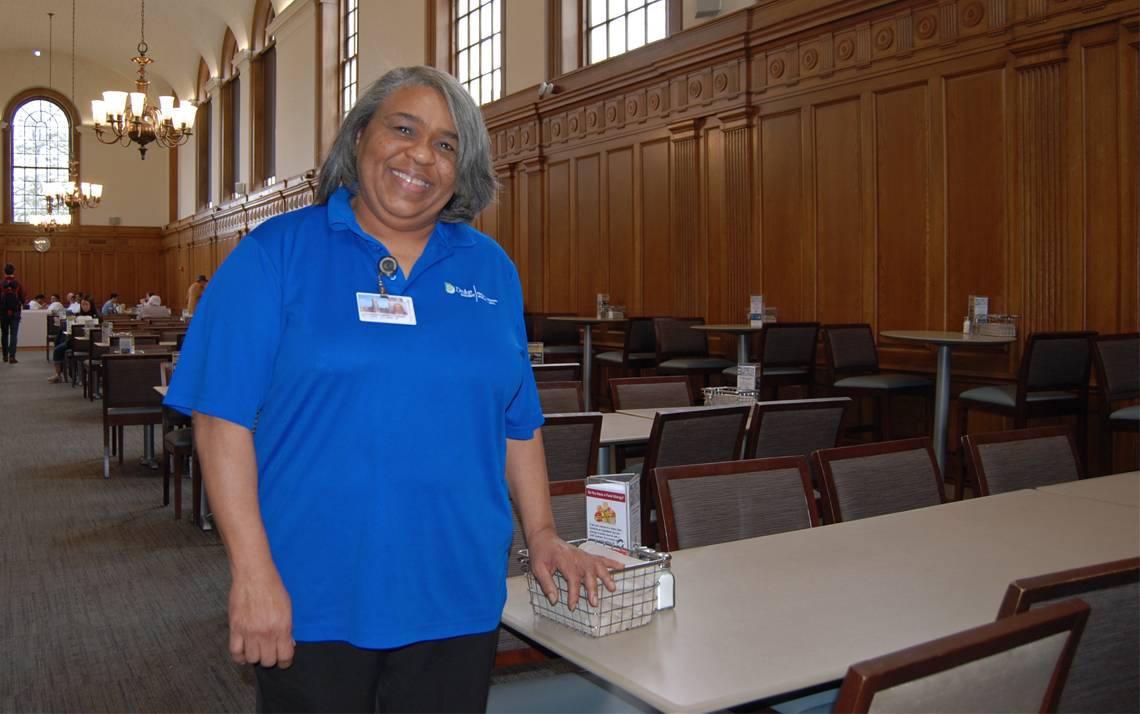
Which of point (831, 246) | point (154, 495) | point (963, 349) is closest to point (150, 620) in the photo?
point (154, 495)

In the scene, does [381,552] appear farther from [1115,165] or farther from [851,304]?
[851,304]

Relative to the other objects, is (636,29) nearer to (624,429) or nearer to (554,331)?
(554,331)

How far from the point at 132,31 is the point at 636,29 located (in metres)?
17.1

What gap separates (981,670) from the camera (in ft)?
3.69

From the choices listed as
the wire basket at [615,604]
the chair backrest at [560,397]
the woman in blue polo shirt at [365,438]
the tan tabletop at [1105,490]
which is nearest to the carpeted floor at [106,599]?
the chair backrest at [560,397]

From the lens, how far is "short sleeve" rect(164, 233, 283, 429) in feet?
4.09

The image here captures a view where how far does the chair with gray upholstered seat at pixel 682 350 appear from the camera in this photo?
724cm

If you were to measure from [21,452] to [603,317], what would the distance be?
5.03 meters

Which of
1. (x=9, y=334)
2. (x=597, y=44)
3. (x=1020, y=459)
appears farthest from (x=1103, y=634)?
(x=9, y=334)

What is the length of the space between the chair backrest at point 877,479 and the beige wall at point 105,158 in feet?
84.9

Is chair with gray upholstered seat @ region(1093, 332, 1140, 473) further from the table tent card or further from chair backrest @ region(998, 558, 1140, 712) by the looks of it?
the table tent card

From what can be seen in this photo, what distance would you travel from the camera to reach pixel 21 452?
7863 millimetres

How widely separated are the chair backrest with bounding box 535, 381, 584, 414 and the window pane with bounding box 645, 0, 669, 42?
5240 millimetres

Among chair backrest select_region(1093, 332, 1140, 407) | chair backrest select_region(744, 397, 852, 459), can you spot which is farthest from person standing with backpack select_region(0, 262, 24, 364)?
chair backrest select_region(1093, 332, 1140, 407)
